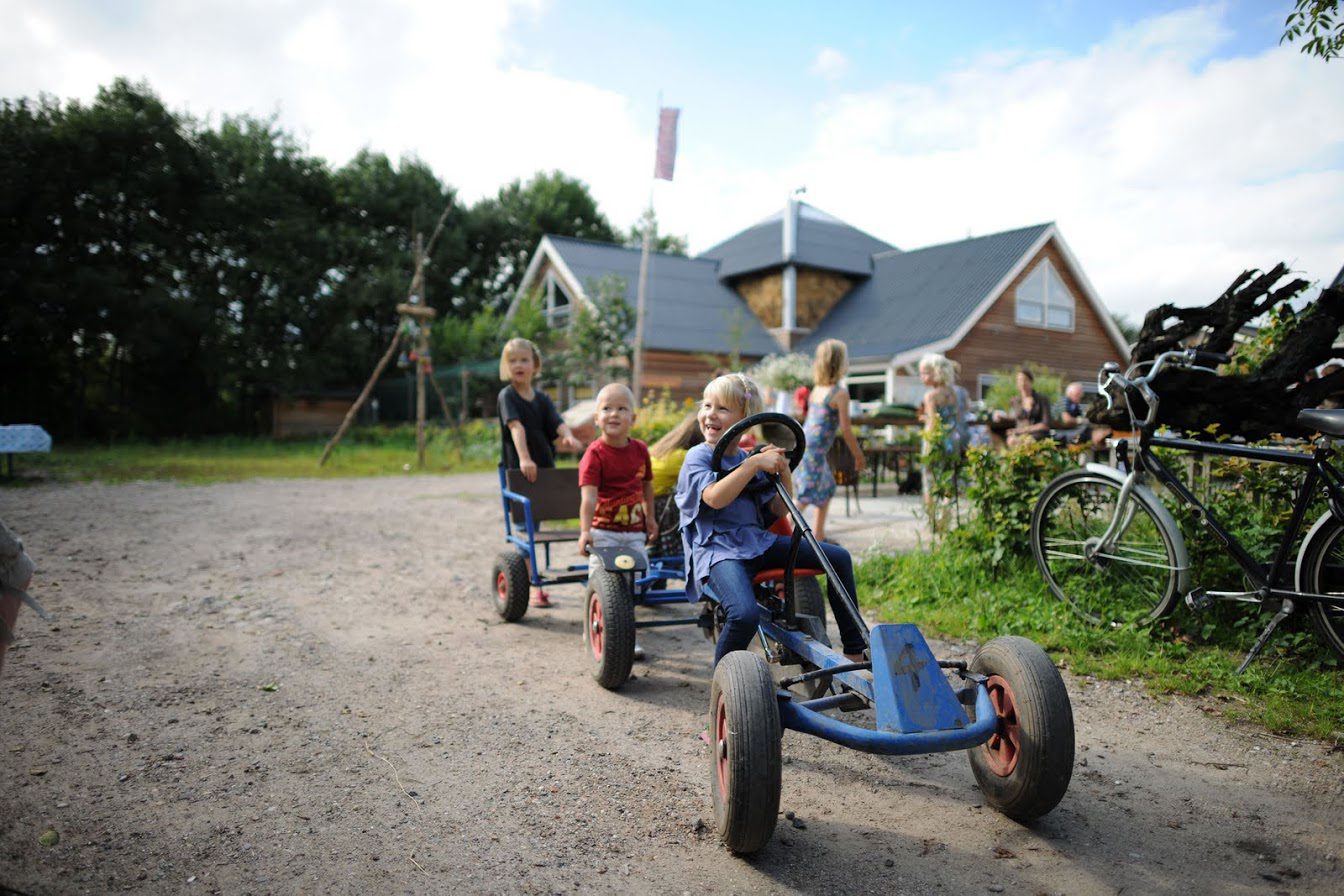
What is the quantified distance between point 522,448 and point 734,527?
8.22ft

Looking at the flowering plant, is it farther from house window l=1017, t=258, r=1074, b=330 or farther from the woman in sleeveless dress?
the woman in sleeveless dress

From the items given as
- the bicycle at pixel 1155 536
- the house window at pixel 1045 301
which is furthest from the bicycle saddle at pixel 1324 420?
the house window at pixel 1045 301

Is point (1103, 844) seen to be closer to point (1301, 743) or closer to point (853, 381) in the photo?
point (1301, 743)

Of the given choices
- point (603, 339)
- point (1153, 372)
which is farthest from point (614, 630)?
point (603, 339)

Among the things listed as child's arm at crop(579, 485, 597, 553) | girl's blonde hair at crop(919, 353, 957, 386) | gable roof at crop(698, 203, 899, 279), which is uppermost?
gable roof at crop(698, 203, 899, 279)

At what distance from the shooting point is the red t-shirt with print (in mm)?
4699

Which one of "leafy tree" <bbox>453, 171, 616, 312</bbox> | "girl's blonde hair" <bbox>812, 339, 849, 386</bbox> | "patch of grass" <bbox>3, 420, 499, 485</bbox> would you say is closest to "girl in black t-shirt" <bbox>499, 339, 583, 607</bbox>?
"girl's blonde hair" <bbox>812, 339, 849, 386</bbox>

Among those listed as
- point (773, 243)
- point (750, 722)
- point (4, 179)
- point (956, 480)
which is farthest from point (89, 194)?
point (750, 722)

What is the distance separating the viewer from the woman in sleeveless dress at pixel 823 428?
21.5ft

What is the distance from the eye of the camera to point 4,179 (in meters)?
22.0

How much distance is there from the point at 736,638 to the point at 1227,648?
9.16 feet

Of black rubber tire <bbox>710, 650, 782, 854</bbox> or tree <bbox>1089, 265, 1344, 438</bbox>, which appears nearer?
black rubber tire <bbox>710, 650, 782, 854</bbox>

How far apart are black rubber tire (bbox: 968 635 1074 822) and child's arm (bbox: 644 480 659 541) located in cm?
229

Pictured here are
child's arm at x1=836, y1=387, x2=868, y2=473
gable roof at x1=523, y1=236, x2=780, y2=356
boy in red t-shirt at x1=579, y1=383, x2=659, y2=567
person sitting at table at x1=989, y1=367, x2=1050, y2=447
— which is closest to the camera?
boy in red t-shirt at x1=579, y1=383, x2=659, y2=567
